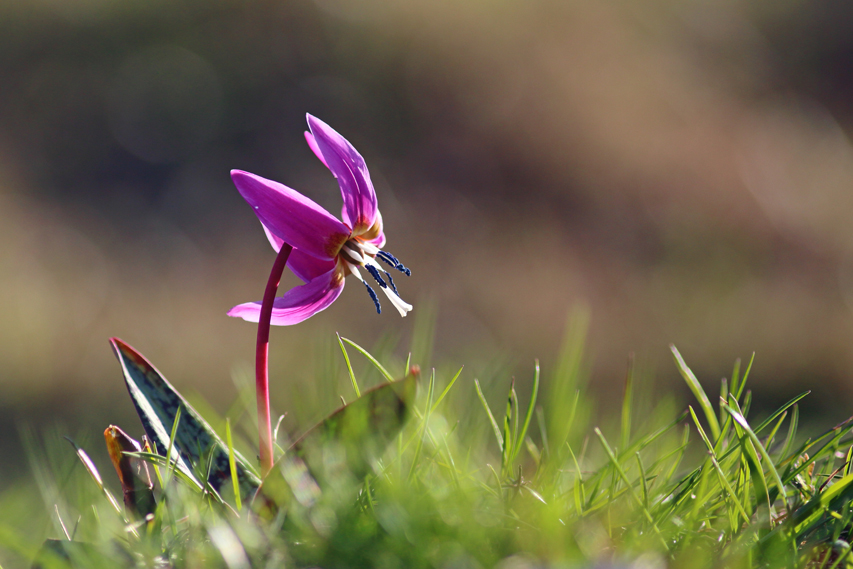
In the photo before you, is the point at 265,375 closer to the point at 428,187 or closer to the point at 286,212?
the point at 286,212

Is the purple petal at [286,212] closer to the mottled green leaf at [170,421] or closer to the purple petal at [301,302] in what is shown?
the purple petal at [301,302]

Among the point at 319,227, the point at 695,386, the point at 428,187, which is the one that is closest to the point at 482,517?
the point at 695,386

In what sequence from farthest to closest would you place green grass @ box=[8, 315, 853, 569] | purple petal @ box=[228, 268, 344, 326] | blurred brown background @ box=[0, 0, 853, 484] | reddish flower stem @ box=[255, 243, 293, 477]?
blurred brown background @ box=[0, 0, 853, 484], purple petal @ box=[228, 268, 344, 326], reddish flower stem @ box=[255, 243, 293, 477], green grass @ box=[8, 315, 853, 569]

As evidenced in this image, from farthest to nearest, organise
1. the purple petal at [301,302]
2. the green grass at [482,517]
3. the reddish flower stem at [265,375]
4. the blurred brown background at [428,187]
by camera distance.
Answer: the blurred brown background at [428,187] → the purple petal at [301,302] → the reddish flower stem at [265,375] → the green grass at [482,517]

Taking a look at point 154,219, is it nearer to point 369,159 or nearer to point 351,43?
point 369,159

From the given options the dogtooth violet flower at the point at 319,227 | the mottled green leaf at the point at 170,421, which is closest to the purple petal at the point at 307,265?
the dogtooth violet flower at the point at 319,227

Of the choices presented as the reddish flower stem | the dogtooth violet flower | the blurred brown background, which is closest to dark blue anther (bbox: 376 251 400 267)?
the dogtooth violet flower

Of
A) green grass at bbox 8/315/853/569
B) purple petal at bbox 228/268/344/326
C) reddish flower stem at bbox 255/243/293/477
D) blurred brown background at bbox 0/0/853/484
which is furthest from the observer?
blurred brown background at bbox 0/0/853/484

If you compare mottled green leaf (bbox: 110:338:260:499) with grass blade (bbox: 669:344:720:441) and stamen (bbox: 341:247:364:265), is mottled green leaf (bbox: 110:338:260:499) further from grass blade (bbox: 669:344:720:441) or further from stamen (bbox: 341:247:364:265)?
grass blade (bbox: 669:344:720:441)
